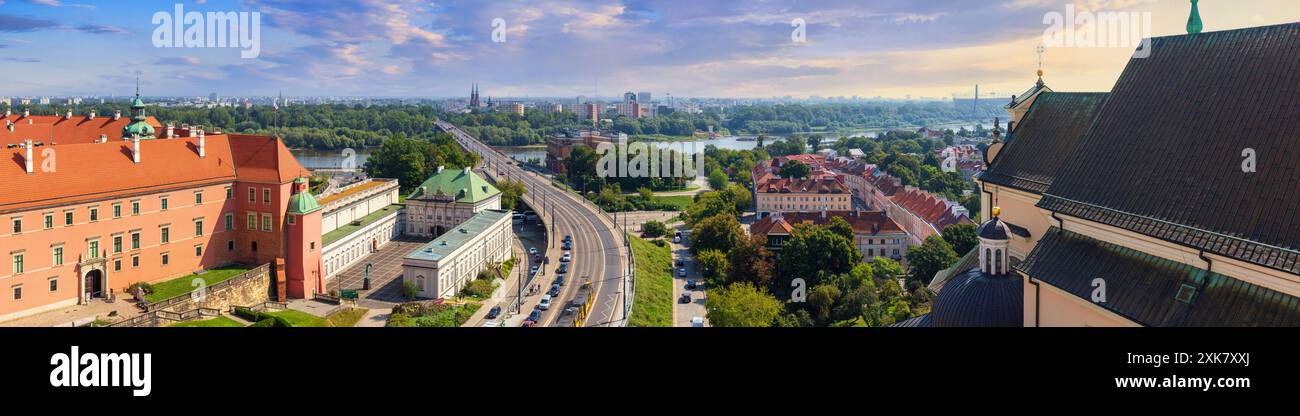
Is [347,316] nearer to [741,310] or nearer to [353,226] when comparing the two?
[353,226]

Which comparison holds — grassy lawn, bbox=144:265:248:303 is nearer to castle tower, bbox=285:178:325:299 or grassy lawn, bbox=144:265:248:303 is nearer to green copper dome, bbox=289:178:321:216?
castle tower, bbox=285:178:325:299

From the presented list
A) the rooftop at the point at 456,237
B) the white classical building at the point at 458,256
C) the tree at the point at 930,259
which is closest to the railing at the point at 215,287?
the white classical building at the point at 458,256

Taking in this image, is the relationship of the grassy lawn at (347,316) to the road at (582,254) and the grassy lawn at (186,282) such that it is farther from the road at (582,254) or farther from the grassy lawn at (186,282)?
the road at (582,254)
